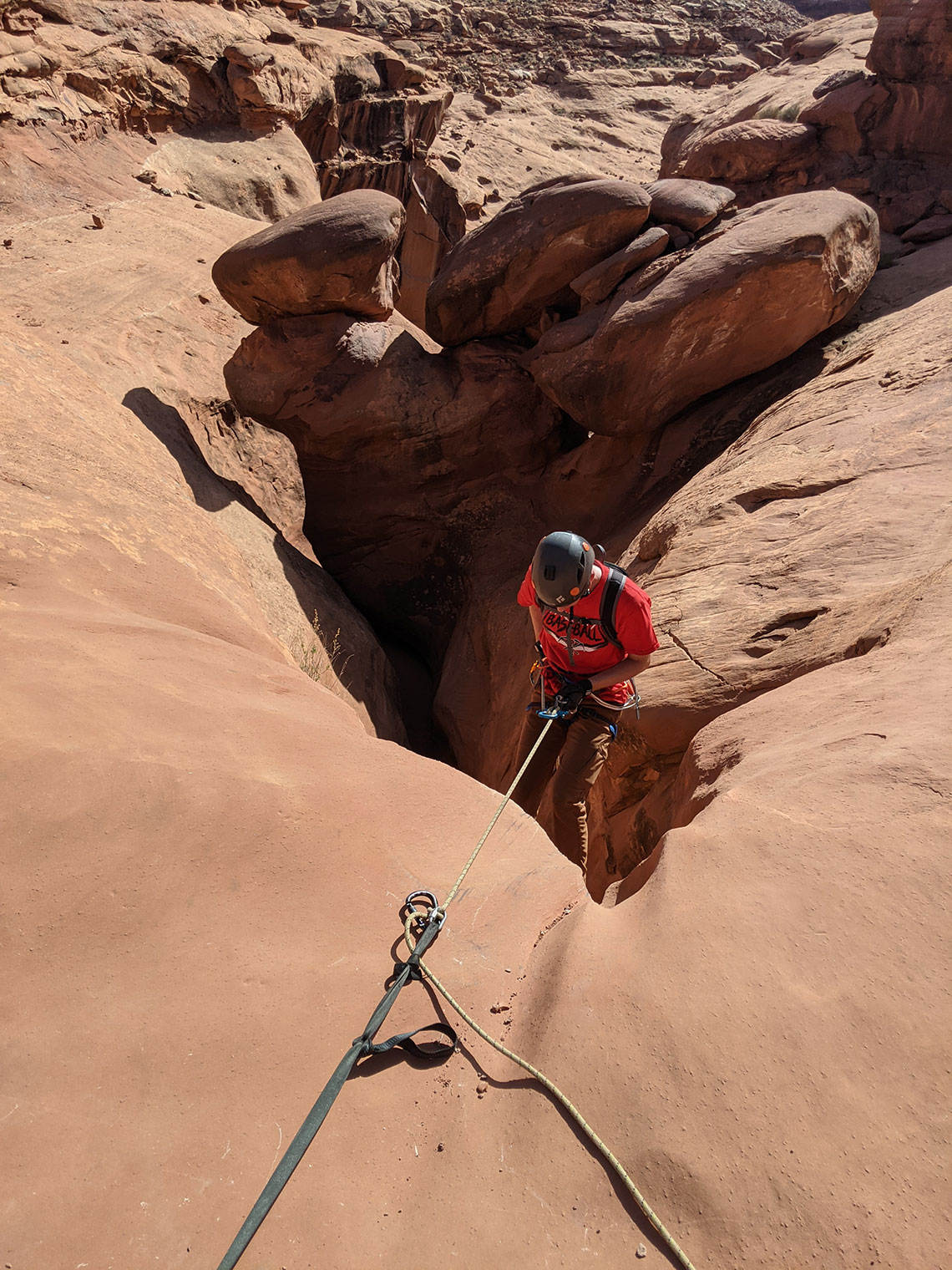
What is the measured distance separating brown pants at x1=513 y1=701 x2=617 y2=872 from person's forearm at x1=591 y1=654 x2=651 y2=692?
27 centimetres

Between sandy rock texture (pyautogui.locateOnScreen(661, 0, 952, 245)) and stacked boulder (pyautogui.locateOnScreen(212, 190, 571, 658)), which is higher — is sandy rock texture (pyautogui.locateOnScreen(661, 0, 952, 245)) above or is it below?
above

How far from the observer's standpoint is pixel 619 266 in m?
7.59

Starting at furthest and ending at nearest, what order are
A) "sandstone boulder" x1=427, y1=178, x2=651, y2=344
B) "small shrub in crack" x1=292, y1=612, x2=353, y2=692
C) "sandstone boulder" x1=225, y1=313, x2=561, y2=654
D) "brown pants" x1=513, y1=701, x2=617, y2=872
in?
1. "sandstone boulder" x1=225, y1=313, x2=561, y2=654
2. "sandstone boulder" x1=427, y1=178, x2=651, y2=344
3. "small shrub in crack" x1=292, y1=612, x2=353, y2=692
4. "brown pants" x1=513, y1=701, x2=617, y2=872

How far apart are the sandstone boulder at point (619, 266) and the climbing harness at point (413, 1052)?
6.57 metres

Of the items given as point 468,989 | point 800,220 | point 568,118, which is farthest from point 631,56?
point 468,989

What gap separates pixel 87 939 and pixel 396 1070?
0.87 m

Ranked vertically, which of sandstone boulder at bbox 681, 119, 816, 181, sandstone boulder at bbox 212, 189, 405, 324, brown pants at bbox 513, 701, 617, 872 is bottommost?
brown pants at bbox 513, 701, 617, 872

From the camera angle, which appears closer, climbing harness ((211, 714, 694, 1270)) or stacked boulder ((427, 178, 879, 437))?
climbing harness ((211, 714, 694, 1270))

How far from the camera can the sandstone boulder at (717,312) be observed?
673 centimetres

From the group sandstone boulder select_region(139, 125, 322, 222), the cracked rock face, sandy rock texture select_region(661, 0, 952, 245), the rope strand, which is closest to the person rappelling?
the cracked rock face

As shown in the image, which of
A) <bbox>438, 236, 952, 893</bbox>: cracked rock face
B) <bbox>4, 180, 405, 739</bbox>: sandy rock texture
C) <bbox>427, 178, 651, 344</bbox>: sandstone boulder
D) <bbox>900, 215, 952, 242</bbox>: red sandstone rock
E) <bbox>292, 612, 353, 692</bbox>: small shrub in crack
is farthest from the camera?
<bbox>900, 215, 952, 242</bbox>: red sandstone rock

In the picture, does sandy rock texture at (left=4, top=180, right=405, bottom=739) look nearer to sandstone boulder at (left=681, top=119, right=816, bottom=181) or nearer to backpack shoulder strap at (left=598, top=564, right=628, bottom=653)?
backpack shoulder strap at (left=598, top=564, right=628, bottom=653)

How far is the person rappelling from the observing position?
3.63m

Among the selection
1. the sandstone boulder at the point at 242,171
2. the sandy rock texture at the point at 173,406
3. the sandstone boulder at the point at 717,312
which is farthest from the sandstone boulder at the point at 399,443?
the sandstone boulder at the point at 242,171
